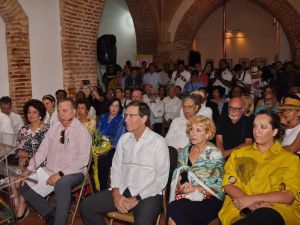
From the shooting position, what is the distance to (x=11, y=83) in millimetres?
6918

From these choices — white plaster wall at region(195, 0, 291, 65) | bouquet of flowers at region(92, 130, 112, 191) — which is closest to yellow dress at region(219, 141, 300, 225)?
bouquet of flowers at region(92, 130, 112, 191)

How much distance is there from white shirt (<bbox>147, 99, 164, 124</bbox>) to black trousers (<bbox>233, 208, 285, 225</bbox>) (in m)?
5.14

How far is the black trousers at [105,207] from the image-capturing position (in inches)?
126

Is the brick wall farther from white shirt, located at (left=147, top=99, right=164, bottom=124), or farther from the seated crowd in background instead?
the seated crowd in background

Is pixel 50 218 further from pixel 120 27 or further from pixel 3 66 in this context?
pixel 120 27

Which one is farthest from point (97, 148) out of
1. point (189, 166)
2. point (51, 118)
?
point (189, 166)

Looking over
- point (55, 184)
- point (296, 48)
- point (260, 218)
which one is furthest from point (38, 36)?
point (296, 48)

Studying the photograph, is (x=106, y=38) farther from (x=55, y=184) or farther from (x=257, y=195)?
(x=257, y=195)

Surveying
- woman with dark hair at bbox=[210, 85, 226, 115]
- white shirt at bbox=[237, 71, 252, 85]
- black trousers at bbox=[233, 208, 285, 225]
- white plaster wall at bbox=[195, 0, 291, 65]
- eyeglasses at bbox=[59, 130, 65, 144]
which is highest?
white plaster wall at bbox=[195, 0, 291, 65]

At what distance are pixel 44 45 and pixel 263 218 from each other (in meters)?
5.85

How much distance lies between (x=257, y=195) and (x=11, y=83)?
5.34 m

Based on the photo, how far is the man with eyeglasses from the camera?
14.4 feet

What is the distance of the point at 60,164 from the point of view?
3.99 metres

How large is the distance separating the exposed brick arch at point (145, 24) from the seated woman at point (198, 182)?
31.5ft
